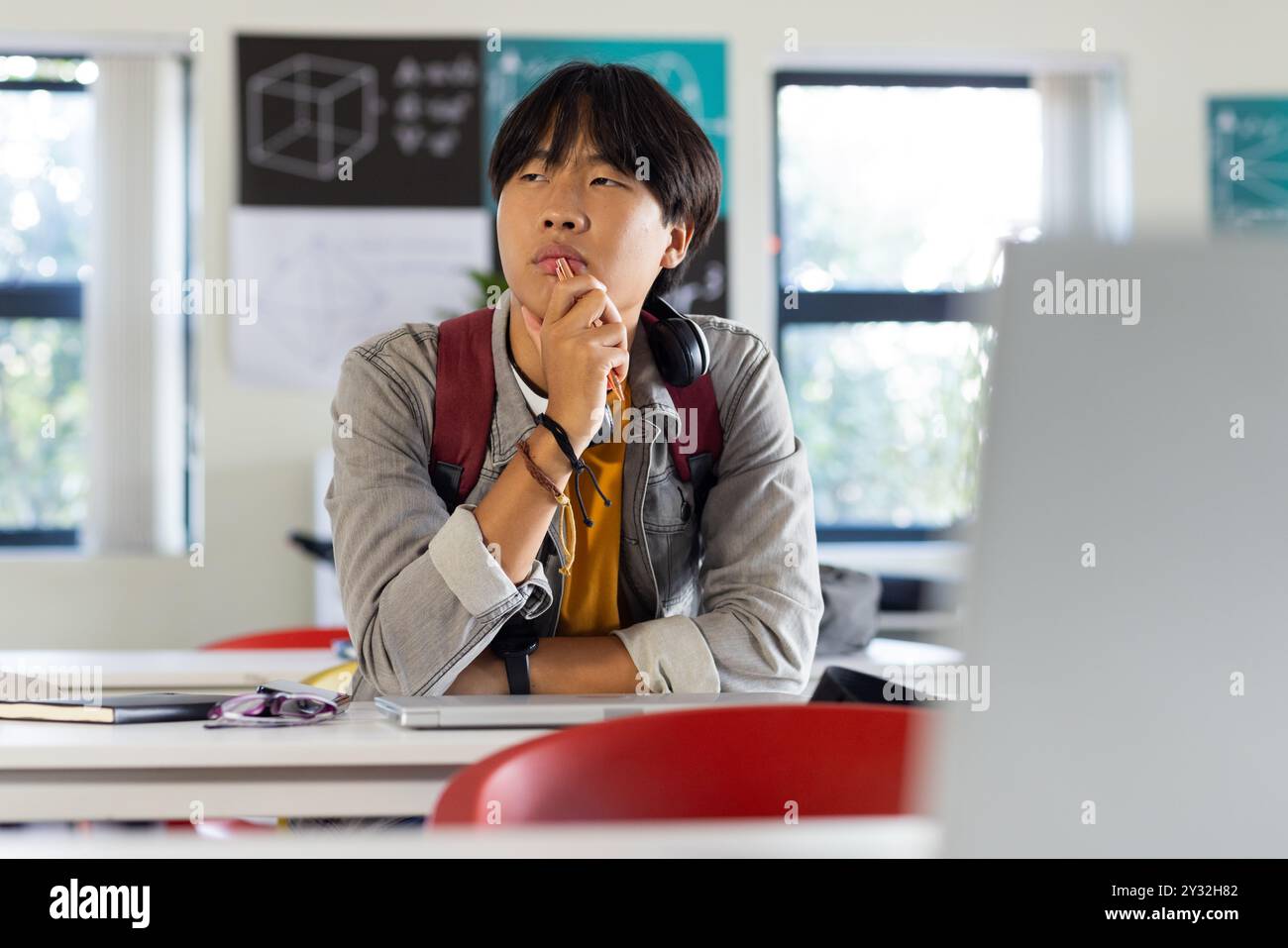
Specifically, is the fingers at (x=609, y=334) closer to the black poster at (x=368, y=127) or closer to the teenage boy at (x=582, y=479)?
the teenage boy at (x=582, y=479)

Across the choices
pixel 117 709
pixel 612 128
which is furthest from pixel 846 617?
pixel 117 709

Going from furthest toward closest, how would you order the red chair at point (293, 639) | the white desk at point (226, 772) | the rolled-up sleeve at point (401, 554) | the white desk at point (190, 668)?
the red chair at point (293, 639) < the white desk at point (190, 668) < the rolled-up sleeve at point (401, 554) < the white desk at point (226, 772)

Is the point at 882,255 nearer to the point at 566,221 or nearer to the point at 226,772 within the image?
the point at 566,221

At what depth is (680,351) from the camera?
1528mm

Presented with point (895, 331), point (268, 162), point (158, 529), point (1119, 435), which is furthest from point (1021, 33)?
point (1119, 435)

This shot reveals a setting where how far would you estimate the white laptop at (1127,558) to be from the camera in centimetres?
31

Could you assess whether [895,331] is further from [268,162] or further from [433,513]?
[433,513]

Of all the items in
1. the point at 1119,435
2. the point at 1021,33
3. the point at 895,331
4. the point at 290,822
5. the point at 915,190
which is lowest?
the point at 290,822

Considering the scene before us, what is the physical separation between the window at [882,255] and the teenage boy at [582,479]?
3565mm

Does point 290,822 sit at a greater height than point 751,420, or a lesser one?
lesser

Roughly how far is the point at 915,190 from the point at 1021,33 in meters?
0.72

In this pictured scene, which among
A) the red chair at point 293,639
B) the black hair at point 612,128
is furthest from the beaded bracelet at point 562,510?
the red chair at point 293,639

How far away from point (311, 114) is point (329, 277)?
2.01 ft
